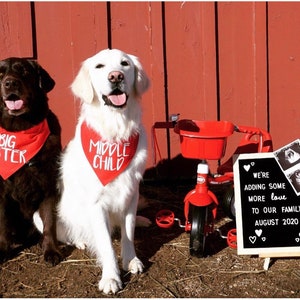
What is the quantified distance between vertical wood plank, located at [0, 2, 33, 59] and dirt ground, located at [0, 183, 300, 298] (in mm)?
1867

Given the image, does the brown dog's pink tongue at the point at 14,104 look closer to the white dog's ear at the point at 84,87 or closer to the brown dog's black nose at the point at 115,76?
the white dog's ear at the point at 84,87

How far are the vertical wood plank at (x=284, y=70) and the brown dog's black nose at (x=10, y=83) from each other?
2463mm

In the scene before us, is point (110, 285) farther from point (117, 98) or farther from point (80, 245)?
point (117, 98)

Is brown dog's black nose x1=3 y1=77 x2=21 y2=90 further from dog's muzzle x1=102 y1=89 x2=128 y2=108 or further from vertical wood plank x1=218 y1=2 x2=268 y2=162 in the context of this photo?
vertical wood plank x1=218 y1=2 x2=268 y2=162

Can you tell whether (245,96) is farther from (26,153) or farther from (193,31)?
(26,153)

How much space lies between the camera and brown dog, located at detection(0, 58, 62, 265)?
9.43 feet

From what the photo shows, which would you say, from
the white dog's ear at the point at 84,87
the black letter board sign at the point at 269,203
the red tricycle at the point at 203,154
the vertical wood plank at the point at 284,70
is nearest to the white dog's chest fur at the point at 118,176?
the white dog's ear at the point at 84,87

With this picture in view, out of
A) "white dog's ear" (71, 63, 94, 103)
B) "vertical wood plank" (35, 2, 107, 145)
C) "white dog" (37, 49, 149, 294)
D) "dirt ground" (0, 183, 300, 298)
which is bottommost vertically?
"dirt ground" (0, 183, 300, 298)

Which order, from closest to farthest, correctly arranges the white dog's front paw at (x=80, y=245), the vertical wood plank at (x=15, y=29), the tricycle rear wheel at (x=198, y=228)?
the tricycle rear wheel at (x=198, y=228) → the white dog's front paw at (x=80, y=245) → the vertical wood plank at (x=15, y=29)

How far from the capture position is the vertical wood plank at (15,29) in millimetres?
4066

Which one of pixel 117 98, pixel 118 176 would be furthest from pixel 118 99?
pixel 118 176

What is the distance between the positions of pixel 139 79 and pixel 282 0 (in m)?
2.09

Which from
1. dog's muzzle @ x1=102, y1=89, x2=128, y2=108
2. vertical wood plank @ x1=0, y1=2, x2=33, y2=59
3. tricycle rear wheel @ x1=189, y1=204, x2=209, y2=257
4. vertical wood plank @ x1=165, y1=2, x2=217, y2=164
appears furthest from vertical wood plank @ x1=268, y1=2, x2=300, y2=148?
vertical wood plank @ x1=0, y1=2, x2=33, y2=59

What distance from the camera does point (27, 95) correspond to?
2.88 metres
